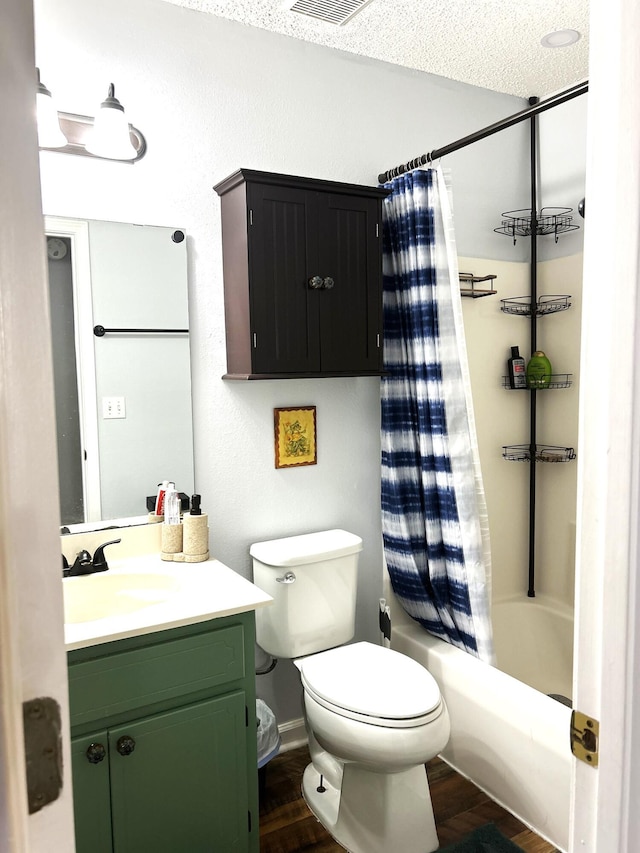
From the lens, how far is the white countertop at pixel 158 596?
62.4 inches

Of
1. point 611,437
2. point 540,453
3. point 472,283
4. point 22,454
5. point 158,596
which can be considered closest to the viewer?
point 22,454

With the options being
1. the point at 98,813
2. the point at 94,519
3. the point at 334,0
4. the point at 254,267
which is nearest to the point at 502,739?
the point at 98,813

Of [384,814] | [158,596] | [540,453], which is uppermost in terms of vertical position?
[540,453]

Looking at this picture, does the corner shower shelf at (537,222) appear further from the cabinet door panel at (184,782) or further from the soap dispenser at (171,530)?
the cabinet door panel at (184,782)

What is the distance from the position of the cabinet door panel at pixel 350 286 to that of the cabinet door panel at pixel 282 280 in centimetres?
5

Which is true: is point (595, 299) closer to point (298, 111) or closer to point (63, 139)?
point (63, 139)

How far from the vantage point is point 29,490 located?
21.0 inches

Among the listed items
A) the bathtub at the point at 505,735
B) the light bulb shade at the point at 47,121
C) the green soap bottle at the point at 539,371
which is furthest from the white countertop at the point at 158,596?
the green soap bottle at the point at 539,371

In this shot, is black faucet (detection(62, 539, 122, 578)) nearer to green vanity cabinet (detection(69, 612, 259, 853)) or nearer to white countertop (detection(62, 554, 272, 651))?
white countertop (detection(62, 554, 272, 651))

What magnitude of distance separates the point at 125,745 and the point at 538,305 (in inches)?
99.1

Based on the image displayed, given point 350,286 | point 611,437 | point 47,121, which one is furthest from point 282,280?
point 611,437

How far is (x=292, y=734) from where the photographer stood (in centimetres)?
254

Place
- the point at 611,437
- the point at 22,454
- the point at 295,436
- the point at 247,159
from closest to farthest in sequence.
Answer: the point at 22,454
the point at 611,437
the point at 247,159
the point at 295,436

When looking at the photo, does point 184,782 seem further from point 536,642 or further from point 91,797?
point 536,642
